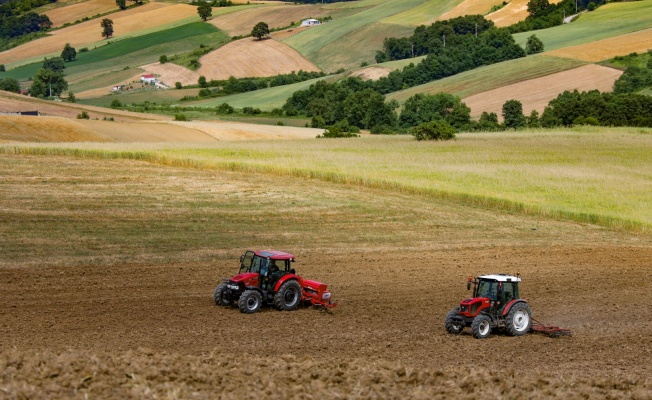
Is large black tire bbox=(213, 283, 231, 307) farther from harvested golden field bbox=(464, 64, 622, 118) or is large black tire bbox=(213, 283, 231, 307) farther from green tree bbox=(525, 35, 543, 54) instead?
green tree bbox=(525, 35, 543, 54)

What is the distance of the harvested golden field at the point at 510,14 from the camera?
153 metres

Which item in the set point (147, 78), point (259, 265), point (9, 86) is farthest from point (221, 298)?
point (147, 78)

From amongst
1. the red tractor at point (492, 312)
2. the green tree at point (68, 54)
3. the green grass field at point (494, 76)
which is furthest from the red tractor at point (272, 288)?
the green tree at point (68, 54)

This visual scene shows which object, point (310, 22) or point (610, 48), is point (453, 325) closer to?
point (610, 48)

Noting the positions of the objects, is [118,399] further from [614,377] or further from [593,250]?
[593,250]

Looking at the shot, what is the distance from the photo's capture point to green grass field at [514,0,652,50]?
409ft

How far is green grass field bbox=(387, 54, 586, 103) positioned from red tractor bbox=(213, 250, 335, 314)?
86647mm

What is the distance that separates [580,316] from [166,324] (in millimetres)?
9792

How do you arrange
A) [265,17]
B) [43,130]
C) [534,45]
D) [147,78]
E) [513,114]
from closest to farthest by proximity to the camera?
[43,130], [513,114], [534,45], [147,78], [265,17]

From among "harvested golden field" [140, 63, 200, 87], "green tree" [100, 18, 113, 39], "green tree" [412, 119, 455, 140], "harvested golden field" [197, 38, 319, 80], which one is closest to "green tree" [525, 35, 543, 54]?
"harvested golden field" [197, 38, 319, 80]

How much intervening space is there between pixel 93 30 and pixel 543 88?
106 meters

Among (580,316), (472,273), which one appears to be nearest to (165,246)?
(472,273)

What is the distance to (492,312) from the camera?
2117 cm

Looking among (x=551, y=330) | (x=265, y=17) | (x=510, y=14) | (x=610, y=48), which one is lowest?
(x=551, y=330)
